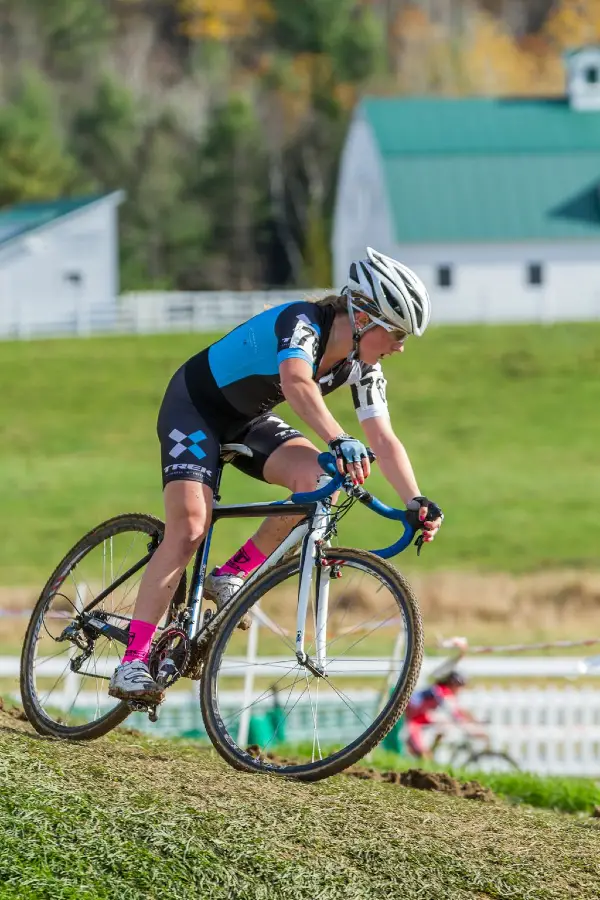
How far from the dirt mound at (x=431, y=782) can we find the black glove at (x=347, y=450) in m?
1.88

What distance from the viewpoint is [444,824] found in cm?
604

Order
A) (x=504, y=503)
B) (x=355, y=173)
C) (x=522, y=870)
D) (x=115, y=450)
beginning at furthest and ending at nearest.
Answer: (x=355, y=173) → (x=115, y=450) → (x=504, y=503) → (x=522, y=870)

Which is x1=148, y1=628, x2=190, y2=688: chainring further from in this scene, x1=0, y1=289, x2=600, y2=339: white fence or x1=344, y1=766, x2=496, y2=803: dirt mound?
x1=0, y1=289, x2=600, y2=339: white fence

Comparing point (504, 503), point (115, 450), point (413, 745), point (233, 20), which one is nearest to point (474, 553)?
point (504, 503)

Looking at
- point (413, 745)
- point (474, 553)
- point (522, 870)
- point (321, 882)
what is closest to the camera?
point (321, 882)

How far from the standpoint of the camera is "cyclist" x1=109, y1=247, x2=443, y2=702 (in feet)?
20.6

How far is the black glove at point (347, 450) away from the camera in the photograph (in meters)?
6.03

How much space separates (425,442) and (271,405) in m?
30.9

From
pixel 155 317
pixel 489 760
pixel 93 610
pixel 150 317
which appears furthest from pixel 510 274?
pixel 93 610

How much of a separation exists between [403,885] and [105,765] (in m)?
1.39

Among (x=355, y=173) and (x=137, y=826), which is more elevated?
(x=355, y=173)

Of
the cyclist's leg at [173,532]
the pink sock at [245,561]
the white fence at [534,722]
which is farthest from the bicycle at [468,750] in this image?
the cyclist's leg at [173,532]

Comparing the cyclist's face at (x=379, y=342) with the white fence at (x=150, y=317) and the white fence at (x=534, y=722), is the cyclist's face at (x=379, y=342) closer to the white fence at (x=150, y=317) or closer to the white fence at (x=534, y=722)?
the white fence at (x=534, y=722)

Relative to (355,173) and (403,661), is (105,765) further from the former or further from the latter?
(355,173)
